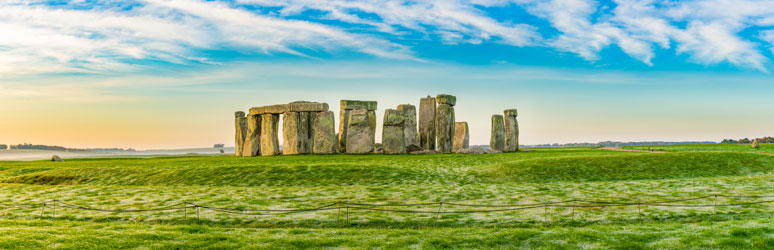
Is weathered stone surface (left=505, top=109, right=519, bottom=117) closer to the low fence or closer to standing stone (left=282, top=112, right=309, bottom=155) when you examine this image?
standing stone (left=282, top=112, right=309, bottom=155)

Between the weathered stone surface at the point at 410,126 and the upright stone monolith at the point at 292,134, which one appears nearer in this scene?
the upright stone monolith at the point at 292,134

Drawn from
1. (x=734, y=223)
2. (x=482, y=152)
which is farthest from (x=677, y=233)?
(x=482, y=152)

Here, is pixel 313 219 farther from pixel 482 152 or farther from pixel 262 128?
pixel 262 128

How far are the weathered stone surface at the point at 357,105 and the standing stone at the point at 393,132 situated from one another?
2612 mm

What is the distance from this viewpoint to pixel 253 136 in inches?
1590

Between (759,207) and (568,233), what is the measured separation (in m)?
6.21

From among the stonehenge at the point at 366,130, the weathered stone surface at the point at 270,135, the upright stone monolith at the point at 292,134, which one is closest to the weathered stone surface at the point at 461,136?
the stonehenge at the point at 366,130

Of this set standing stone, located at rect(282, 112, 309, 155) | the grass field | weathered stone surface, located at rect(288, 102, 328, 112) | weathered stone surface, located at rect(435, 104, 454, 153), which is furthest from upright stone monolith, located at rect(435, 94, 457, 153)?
the grass field

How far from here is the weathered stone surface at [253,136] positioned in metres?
40.2

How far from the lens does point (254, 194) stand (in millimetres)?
16547

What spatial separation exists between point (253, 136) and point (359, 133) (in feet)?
30.6

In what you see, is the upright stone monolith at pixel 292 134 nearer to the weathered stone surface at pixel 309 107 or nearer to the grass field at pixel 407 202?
the weathered stone surface at pixel 309 107

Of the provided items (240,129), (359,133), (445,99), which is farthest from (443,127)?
(240,129)

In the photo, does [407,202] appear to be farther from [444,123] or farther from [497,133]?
[497,133]
